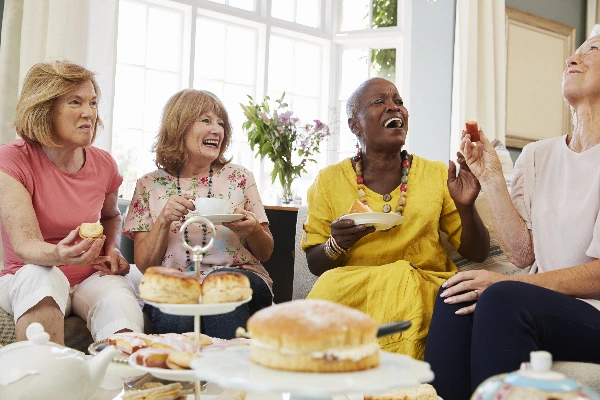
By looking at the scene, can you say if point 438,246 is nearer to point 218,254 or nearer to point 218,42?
point 218,254

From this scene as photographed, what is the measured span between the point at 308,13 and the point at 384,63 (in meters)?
0.72

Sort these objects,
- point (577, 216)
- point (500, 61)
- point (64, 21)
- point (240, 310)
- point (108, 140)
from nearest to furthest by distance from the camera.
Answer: point (577, 216) → point (240, 310) → point (64, 21) → point (108, 140) → point (500, 61)

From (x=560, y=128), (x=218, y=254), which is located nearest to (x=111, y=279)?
(x=218, y=254)

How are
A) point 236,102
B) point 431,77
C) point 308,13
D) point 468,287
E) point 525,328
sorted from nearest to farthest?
point 525,328 → point 468,287 → point 236,102 → point 431,77 → point 308,13

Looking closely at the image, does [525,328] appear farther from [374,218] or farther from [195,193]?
[195,193]

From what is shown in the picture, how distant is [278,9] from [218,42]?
1.99 ft

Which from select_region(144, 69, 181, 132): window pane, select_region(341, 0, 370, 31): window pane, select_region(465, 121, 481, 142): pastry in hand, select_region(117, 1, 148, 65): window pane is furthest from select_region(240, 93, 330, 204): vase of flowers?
select_region(465, 121, 481, 142): pastry in hand

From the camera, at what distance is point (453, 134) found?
15.7 ft

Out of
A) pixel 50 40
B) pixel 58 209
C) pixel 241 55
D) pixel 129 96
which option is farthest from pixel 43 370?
pixel 241 55

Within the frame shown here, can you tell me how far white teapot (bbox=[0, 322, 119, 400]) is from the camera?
1.09 m

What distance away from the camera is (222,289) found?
0.97 meters

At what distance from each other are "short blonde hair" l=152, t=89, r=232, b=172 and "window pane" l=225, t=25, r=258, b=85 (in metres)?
2.28

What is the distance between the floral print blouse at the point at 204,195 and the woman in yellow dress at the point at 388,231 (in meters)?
0.25

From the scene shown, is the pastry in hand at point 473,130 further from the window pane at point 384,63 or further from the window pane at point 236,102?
the window pane at point 384,63
